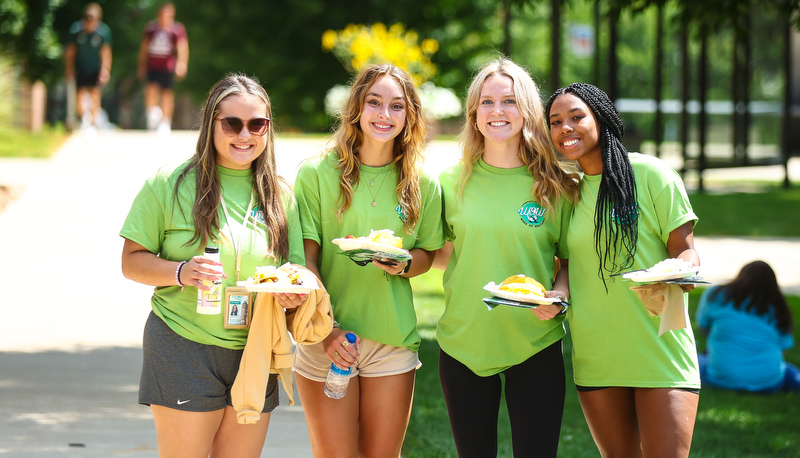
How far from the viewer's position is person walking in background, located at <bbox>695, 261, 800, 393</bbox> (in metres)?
6.45

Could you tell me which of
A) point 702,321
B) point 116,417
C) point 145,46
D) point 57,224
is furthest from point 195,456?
point 145,46

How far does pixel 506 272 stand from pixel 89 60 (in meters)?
15.0

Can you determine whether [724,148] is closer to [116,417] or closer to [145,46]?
[145,46]

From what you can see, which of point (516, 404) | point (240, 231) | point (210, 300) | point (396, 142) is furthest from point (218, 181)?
point (516, 404)

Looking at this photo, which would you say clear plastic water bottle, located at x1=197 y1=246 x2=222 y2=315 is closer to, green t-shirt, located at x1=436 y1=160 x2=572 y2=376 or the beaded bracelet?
the beaded bracelet

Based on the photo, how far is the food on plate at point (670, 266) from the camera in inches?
129

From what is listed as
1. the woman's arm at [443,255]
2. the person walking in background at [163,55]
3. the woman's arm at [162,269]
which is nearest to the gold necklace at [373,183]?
the woman's arm at [443,255]

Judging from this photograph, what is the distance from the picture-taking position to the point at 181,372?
3.31 meters

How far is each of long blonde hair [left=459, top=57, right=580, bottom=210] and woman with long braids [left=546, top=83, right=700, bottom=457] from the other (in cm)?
9

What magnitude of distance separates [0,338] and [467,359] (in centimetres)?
554

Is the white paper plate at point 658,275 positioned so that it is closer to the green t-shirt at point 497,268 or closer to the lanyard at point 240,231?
the green t-shirt at point 497,268

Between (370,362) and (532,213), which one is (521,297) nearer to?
(532,213)

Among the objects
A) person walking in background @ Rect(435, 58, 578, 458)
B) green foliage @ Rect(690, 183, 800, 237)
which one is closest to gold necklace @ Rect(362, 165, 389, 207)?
person walking in background @ Rect(435, 58, 578, 458)

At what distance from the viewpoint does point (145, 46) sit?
16891mm
